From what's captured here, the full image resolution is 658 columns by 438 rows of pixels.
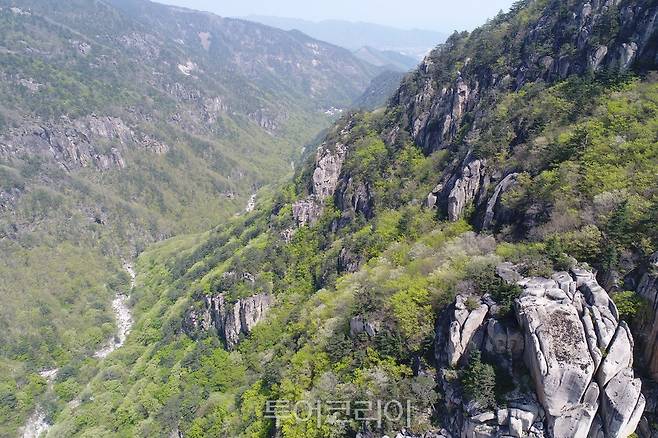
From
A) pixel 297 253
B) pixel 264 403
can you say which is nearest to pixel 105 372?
pixel 297 253

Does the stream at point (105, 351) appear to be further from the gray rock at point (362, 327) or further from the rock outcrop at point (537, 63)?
the rock outcrop at point (537, 63)

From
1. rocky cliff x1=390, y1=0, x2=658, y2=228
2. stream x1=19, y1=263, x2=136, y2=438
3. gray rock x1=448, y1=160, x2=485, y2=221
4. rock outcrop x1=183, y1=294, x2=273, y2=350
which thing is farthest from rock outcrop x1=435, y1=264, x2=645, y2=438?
stream x1=19, y1=263, x2=136, y2=438

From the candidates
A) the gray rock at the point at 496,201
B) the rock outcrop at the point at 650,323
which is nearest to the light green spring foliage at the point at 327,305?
the gray rock at the point at 496,201

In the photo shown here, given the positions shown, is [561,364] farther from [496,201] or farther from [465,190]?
[465,190]

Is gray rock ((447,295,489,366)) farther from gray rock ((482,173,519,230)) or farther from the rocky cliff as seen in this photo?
gray rock ((482,173,519,230))

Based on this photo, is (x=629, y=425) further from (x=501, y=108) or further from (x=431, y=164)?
(x=431, y=164)

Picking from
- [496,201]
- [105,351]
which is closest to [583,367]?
[496,201]
